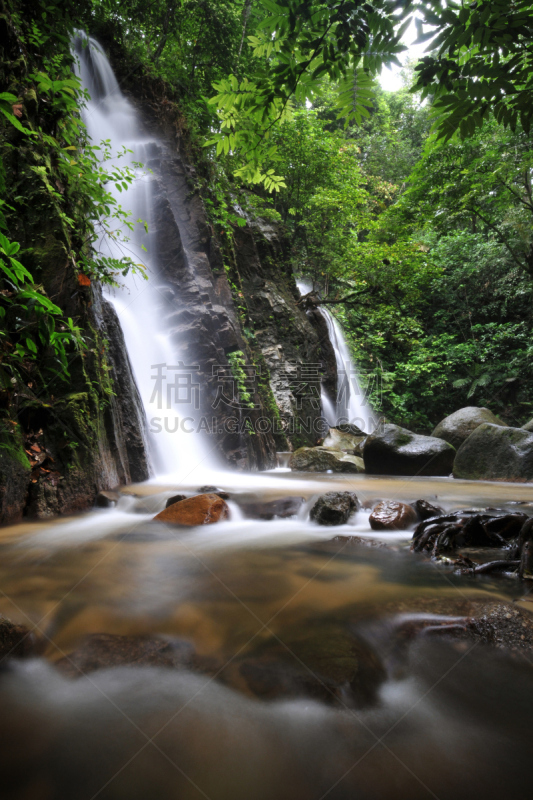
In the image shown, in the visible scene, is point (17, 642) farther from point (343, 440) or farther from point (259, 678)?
point (343, 440)

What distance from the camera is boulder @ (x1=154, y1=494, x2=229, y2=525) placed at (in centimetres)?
355

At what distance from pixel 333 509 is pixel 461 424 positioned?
687cm

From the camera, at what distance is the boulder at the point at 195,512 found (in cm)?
355

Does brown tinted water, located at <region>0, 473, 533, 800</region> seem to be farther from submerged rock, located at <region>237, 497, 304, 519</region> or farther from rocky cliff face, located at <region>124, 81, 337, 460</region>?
rocky cliff face, located at <region>124, 81, 337, 460</region>

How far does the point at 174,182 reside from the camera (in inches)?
366

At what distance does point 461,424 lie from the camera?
9273 millimetres

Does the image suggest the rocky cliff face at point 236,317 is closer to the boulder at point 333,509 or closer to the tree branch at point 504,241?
the boulder at point 333,509

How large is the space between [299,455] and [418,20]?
7.54 meters

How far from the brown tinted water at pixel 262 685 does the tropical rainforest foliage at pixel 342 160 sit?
1565 mm

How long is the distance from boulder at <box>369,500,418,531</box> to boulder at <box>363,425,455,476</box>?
4.14 m

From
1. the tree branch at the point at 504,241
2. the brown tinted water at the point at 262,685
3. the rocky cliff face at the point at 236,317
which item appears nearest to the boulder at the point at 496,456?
the rocky cliff face at the point at 236,317

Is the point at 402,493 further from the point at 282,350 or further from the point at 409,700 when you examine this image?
the point at 282,350

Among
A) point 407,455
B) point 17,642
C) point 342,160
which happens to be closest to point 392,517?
point 17,642

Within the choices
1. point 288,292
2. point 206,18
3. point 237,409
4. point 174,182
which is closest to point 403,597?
point 237,409
